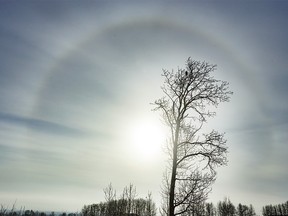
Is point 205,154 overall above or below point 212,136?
below

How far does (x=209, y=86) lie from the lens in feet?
47.4

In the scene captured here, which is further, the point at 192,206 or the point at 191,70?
the point at 191,70

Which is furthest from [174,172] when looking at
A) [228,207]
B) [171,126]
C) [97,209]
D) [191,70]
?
[97,209]

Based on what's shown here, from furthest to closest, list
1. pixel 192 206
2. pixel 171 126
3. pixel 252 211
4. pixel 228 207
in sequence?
1. pixel 252 211
2. pixel 228 207
3. pixel 171 126
4. pixel 192 206

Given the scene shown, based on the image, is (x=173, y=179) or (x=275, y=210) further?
(x=275, y=210)

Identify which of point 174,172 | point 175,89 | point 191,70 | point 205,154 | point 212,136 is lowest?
point 174,172

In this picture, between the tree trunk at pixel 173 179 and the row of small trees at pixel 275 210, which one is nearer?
the tree trunk at pixel 173 179

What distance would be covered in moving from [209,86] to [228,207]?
461 feet

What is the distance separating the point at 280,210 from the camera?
165250 mm

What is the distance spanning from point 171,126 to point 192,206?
4.36 metres

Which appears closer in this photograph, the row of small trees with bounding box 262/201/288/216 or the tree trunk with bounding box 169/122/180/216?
the tree trunk with bounding box 169/122/180/216

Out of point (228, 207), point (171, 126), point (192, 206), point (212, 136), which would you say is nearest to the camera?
point (192, 206)

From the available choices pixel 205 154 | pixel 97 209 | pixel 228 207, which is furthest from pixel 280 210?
pixel 205 154

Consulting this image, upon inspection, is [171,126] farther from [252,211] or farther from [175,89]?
→ [252,211]
